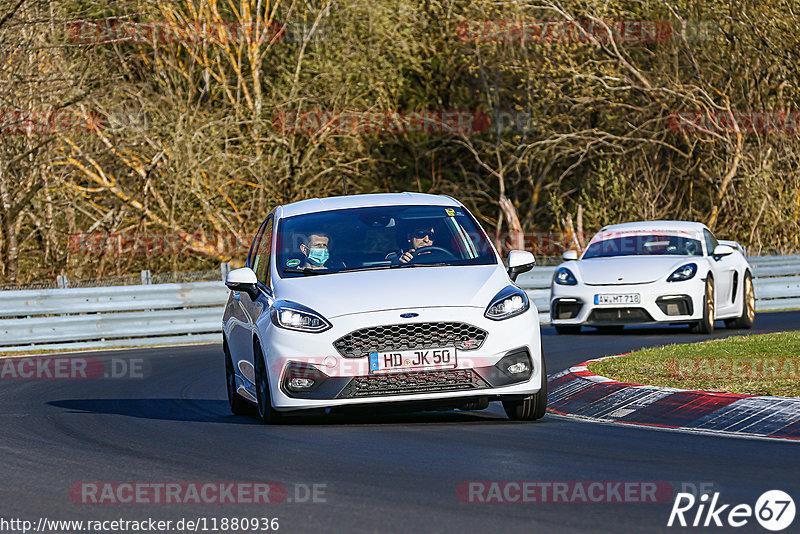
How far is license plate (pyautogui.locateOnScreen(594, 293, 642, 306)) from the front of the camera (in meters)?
17.4

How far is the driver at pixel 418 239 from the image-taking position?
9.91 m

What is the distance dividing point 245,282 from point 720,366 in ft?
13.9

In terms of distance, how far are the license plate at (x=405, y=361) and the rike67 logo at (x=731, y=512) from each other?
2.90 metres

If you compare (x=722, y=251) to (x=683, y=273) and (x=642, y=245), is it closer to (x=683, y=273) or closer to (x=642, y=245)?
(x=683, y=273)

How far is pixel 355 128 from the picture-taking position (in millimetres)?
33156

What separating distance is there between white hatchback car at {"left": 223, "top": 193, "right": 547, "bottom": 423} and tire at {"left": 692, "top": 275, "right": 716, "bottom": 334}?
8215 mm

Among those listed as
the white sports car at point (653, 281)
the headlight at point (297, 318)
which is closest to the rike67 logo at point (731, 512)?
the headlight at point (297, 318)

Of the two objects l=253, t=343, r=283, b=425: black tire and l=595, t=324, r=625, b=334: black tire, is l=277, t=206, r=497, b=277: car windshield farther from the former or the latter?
l=595, t=324, r=625, b=334: black tire

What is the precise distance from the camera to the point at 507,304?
9.17 metres

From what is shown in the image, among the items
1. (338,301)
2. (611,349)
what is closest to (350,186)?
(611,349)

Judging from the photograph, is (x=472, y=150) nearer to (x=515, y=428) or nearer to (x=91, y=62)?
(x=91, y=62)

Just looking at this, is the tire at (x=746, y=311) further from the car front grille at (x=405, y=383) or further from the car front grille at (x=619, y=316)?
the car front grille at (x=405, y=383)

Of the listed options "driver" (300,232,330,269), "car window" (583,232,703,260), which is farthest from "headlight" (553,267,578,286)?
"driver" (300,232,330,269)

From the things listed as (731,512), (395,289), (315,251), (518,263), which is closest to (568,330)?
(518,263)
